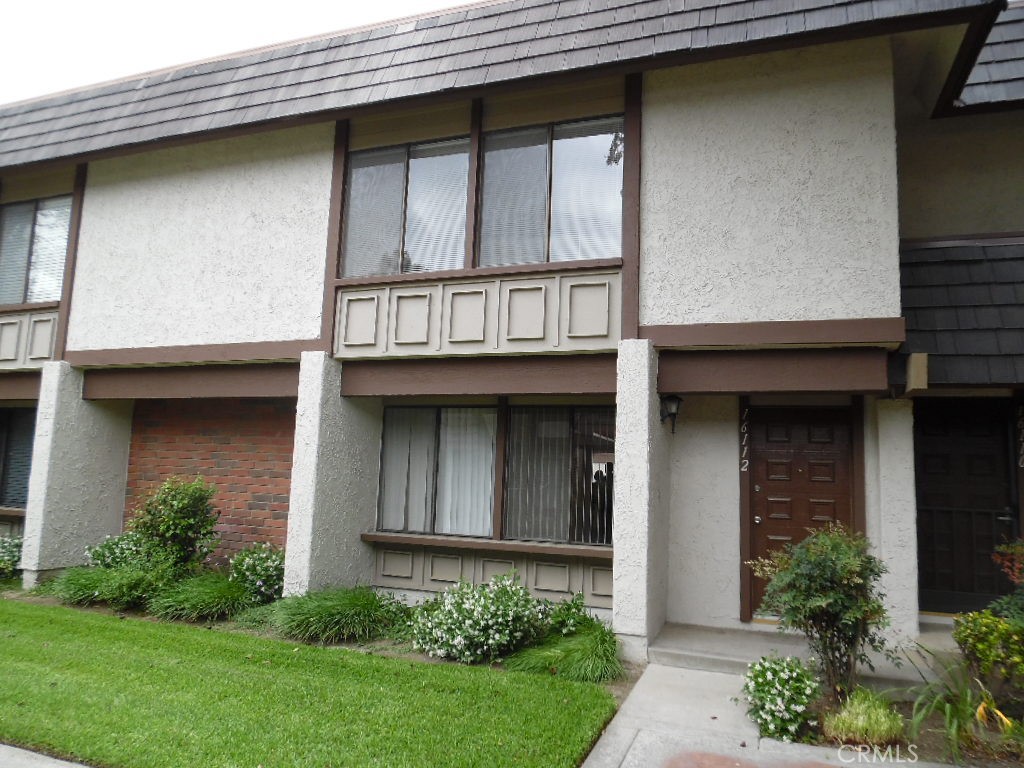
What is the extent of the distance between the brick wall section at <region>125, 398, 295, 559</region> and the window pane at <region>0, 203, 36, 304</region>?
249 cm

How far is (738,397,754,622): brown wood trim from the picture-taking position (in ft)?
23.3

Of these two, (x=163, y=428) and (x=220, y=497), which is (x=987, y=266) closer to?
(x=220, y=497)

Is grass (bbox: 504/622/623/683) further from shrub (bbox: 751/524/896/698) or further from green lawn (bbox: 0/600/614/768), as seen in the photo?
shrub (bbox: 751/524/896/698)

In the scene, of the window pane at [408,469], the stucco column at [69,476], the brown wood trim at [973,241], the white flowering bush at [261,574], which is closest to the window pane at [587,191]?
the window pane at [408,469]

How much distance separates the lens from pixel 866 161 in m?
6.28

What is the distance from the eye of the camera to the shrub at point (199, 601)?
24.6 feet

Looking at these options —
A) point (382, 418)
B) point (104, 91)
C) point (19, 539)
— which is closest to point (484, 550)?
point (382, 418)

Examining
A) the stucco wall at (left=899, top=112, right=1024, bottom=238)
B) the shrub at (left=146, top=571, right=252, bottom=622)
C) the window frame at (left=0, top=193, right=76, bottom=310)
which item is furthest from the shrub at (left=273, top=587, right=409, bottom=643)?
the stucco wall at (left=899, top=112, right=1024, bottom=238)

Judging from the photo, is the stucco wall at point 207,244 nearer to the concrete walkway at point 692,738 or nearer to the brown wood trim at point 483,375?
the brown wood trim at point 483,375

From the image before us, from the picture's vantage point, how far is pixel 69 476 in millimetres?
9398

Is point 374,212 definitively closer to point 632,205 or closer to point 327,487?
point 632,205

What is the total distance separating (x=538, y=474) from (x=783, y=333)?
3148mm

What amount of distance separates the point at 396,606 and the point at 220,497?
3.42m

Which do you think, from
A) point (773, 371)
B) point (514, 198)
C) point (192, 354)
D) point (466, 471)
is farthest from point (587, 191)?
point (192, 354)
